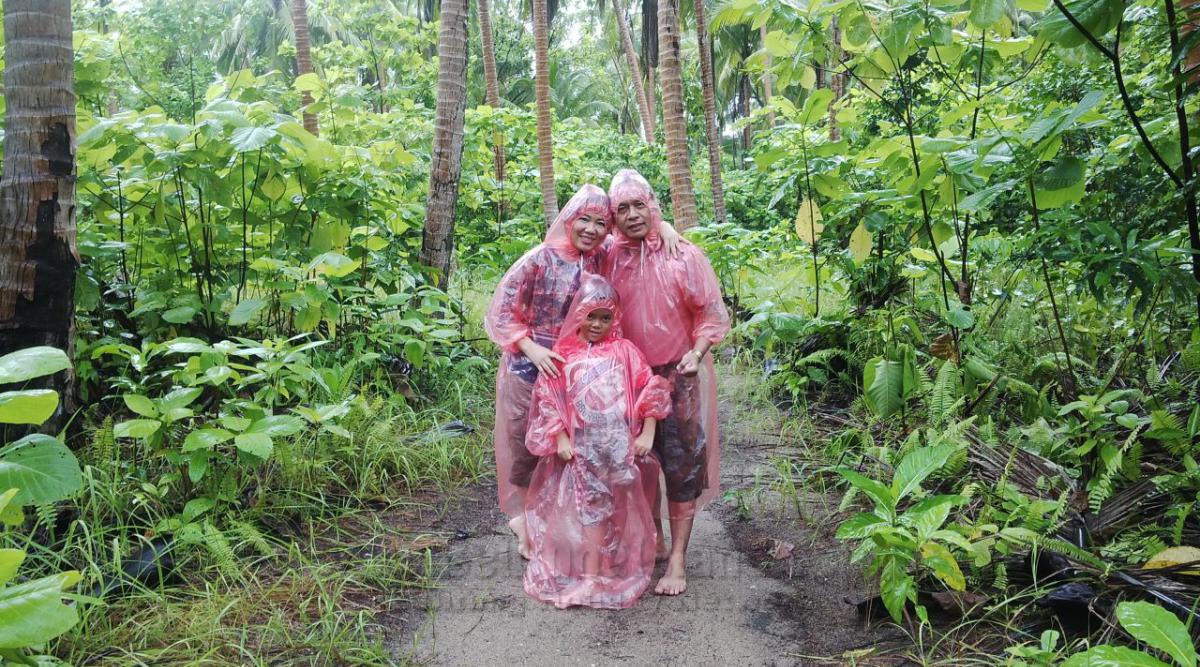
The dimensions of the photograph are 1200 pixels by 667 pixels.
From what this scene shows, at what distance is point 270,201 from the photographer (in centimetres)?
468

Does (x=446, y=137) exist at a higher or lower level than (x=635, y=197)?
higher

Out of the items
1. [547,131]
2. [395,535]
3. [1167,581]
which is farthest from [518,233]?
[1167,581]

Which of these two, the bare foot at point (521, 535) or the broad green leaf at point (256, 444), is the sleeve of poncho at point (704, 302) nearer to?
the bare foot at point (521, 535)

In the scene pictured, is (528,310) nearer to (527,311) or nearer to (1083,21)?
(527,311)

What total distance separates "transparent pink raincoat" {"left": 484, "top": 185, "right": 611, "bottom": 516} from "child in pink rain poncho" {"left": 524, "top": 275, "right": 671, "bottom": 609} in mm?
181

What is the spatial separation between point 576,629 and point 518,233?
5644 millimetres

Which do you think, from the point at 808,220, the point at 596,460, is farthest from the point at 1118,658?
Result: the point at 808,220

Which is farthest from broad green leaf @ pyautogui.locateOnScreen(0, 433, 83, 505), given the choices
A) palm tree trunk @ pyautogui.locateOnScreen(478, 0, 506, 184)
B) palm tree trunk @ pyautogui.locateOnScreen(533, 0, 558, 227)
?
palm tree trunk @ pyautogui.locateOnScreen(533, 0, 558, 227)

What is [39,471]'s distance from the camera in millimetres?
2289

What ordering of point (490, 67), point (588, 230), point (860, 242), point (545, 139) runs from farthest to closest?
1. point (490, 67)
2. point (545, 139)
3. point (860, 242)
4. point (588, 230)

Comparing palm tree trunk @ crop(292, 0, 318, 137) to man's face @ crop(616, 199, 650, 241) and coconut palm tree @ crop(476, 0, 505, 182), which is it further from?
man's face @ crop(616, 199, 650, 241)

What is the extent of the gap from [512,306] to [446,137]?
2.64 metres

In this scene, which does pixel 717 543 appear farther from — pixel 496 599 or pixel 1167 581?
pixel 1167 581

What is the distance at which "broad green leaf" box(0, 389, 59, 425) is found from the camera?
2025 mm
